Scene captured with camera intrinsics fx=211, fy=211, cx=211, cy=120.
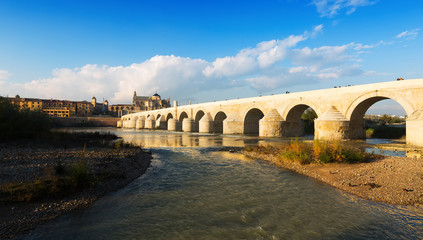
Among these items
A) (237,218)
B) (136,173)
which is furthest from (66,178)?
(237,218)

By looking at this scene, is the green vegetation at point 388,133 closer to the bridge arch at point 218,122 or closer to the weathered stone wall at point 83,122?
the bridge arch at point 218,122

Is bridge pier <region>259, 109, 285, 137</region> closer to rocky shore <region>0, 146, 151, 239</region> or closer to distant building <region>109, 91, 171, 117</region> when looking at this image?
rocky shore <region>0, 146, 151, 239</region>

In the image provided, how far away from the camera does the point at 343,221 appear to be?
3963 mm

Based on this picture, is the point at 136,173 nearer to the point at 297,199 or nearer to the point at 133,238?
the point at 133,238

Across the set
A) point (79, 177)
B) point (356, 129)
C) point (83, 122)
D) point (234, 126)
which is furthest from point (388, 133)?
point (83, 122)

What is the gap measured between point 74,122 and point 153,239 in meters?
74.5

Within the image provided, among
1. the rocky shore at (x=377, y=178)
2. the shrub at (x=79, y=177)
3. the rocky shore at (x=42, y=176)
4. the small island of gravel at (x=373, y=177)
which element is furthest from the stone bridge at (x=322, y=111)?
the shrub at (x=79, y=177)

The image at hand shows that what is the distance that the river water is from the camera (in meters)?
3.55

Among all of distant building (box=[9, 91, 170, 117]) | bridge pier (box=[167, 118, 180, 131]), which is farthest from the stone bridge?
distant building (box=[9, 91, 170, 117])

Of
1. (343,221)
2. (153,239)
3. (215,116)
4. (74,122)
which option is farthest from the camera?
(74,122)

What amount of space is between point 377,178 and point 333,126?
11096mm

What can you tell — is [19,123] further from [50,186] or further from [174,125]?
[174,125]

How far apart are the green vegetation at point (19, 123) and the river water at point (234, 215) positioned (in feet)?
32.4

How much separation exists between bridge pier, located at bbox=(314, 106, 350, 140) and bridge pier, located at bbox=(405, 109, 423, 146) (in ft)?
12.0
